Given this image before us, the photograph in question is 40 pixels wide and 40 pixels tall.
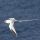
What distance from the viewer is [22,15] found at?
73.0 feet

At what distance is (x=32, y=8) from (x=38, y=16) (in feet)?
6.64

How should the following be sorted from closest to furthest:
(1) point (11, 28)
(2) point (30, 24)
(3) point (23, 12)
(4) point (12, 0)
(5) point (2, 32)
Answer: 1. (1) point (11, 28)
2. (5) point (2, 32)
3. (2) point (30, 24)
4. (3) point (23, 12)
5. (4) point (12, 0)

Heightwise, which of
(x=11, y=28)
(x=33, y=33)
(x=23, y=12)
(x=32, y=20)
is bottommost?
(x=11, y=28)

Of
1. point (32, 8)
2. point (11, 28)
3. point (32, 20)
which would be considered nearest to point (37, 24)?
point (32, 20)

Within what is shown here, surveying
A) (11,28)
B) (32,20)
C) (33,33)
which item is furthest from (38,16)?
(11,28)

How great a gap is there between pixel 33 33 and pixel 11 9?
459 cm

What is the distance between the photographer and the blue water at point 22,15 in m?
19.2

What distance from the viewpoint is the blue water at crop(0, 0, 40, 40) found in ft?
63.0

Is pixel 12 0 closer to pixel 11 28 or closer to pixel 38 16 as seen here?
pixel 38 16

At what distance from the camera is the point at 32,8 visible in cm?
2380

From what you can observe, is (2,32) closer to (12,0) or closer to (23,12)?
(23,12)

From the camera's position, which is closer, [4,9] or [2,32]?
[2,32]

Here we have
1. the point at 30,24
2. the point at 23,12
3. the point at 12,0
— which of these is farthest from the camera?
the point at 12,0

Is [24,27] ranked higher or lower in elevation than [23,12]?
lower
